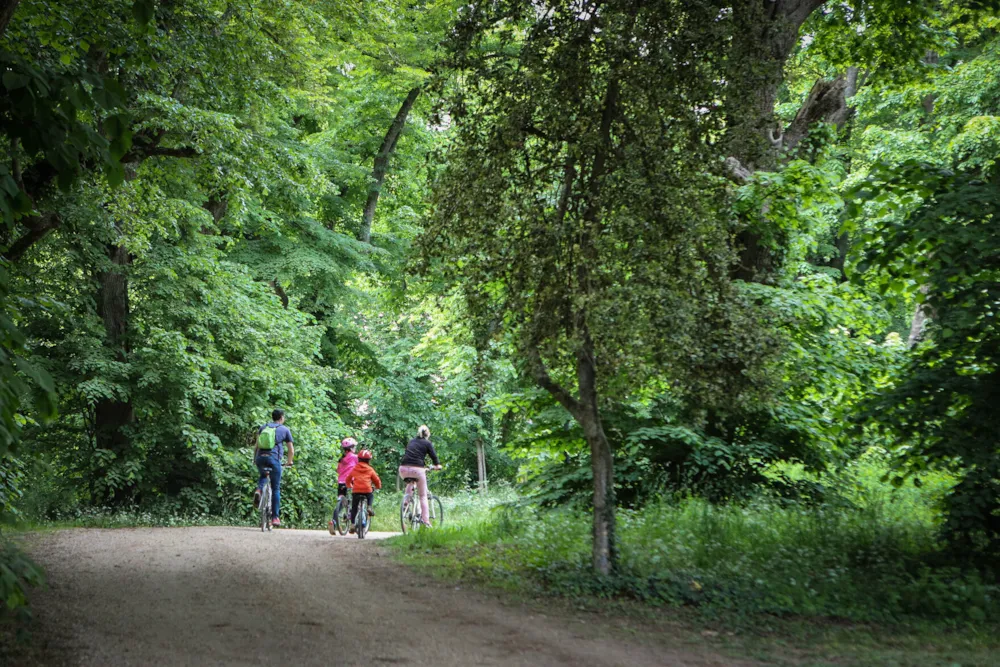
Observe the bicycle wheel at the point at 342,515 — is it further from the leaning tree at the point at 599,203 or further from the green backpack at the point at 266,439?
the leaning tree at the point at 599,203

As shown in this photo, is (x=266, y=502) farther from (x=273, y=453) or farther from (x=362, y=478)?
(x=362, y=478)

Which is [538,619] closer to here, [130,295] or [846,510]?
[846,510]

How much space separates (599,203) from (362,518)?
1011cm

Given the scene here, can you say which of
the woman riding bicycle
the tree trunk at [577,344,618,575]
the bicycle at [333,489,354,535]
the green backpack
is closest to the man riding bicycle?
the green backpack

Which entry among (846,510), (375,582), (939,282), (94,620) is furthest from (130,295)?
(939,282)

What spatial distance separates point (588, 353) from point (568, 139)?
2202mm

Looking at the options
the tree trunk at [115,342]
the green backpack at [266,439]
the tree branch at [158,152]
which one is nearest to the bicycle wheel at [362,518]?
the green backpack at [266,439]

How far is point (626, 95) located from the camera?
8.65 meters

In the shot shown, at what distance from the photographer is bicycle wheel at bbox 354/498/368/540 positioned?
1661 centimetres

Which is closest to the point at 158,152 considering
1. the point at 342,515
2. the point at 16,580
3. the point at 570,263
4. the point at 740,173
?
the point at 342,515

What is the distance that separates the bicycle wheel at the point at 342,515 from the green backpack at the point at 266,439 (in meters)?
1.95

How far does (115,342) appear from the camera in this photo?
18031 mm

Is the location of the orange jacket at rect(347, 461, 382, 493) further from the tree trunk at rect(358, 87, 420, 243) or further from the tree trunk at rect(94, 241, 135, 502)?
the tree trunk at rect(358, 87, 420, 243)

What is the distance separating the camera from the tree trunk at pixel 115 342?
59.0 ft
